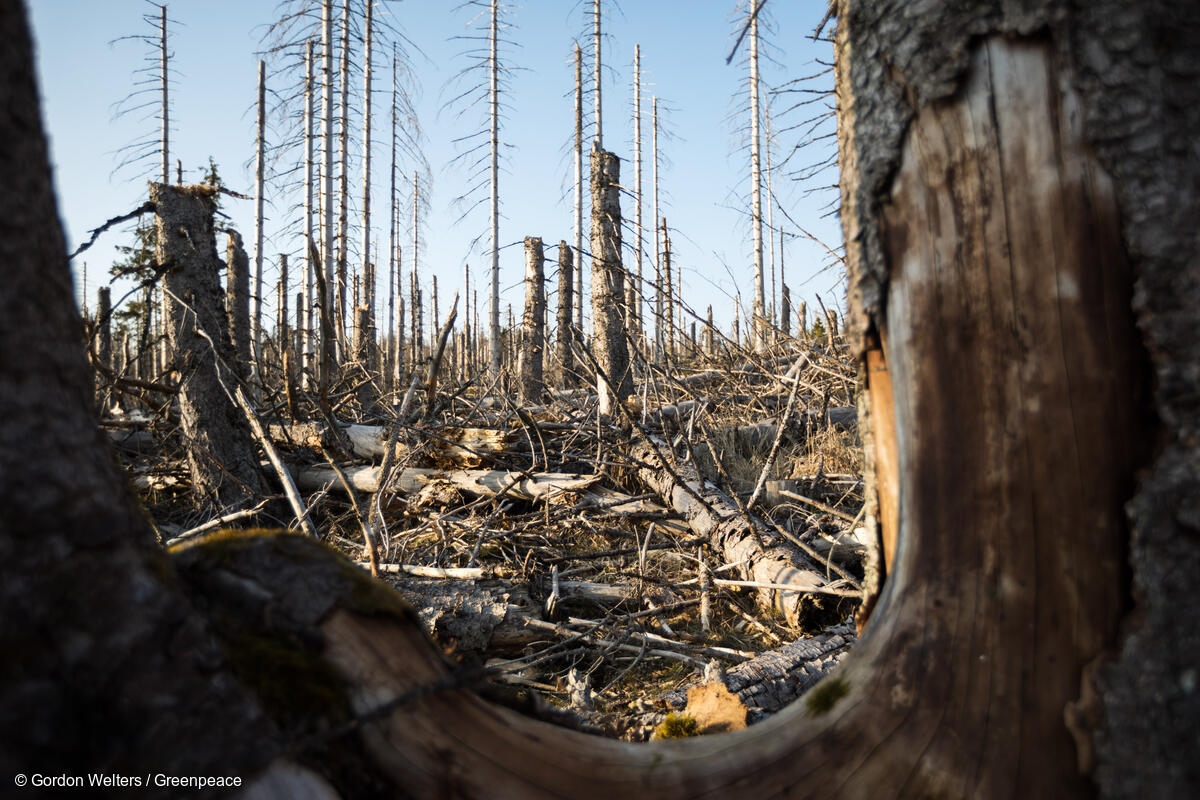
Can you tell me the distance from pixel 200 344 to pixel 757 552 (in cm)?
426

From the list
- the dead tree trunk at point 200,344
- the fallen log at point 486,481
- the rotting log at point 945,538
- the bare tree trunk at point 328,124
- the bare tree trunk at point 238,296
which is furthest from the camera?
the bare tree trunk at point 328,124

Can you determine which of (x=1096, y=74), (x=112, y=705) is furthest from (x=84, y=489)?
(x=1096, y=74)

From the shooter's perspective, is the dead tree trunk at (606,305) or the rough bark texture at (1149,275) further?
the dead tree trunk at (606,305)

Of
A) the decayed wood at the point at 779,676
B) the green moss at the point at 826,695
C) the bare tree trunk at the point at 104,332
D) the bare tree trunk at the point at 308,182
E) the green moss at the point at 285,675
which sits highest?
the bare tree trunk at the point at 308,182

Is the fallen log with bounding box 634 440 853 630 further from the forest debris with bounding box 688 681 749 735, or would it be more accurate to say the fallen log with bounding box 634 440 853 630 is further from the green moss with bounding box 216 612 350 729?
the green moss with bounding box 216 612 350 729

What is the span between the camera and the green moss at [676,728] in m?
1.63

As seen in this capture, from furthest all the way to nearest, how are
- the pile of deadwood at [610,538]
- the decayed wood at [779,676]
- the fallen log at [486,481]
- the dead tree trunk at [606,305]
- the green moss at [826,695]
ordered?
the dead tree trunk at [606,305] < the fallen log at [486,481] < the pile of deadwood at [610,538] < the decayed wood at [779,676] < the green moss at [826,695]

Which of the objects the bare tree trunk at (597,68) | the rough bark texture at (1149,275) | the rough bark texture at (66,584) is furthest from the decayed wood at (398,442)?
the bare tree trunk at (597,68)

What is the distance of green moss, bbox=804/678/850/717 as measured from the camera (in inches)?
43.2

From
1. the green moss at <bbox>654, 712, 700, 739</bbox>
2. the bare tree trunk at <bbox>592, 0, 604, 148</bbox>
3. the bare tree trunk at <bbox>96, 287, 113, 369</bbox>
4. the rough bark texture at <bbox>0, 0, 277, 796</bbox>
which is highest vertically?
the bare tree trunk at <bbox>592, 0, 604, 148</bbox>

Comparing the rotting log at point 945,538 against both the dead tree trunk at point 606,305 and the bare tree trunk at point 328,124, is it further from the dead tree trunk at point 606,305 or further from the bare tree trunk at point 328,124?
the bare tree trunk at point 328,124

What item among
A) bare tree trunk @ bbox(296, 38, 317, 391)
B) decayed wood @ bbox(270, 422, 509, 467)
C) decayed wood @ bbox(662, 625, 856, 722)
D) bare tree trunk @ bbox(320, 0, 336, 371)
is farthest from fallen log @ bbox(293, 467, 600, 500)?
bare tree trunk @ bbox(320, 0, 336, 371)

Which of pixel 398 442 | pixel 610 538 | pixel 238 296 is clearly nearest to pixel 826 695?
pixel 610 538

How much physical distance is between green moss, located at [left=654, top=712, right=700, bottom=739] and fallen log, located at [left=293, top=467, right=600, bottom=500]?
9.13 ft
